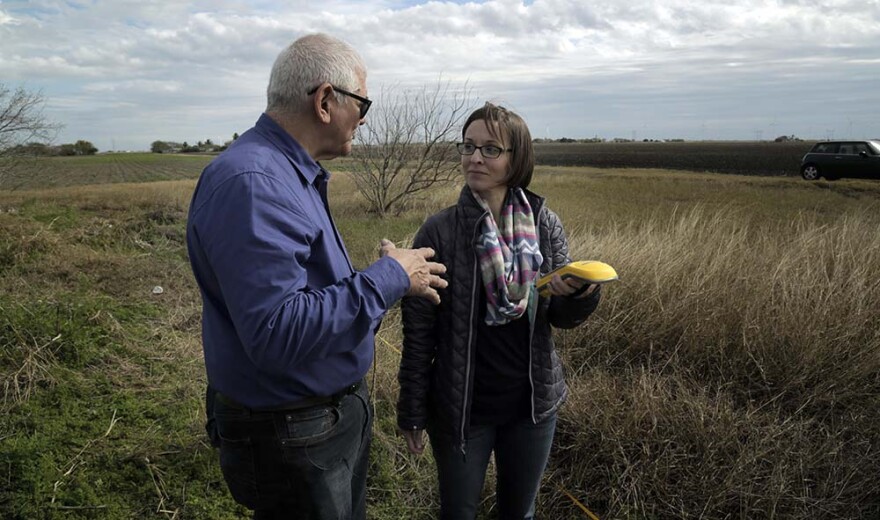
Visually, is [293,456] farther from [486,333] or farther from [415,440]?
[486,333]

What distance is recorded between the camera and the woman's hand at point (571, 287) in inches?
71.9

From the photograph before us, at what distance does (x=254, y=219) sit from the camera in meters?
1.28

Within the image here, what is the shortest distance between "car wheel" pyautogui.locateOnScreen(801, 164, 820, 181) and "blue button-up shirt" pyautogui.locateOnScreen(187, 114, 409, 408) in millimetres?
24688

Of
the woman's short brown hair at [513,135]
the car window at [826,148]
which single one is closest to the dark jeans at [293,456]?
the woman's short brown hair at [513,135]

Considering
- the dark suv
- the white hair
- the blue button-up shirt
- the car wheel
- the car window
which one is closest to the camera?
the blue button-up shirt

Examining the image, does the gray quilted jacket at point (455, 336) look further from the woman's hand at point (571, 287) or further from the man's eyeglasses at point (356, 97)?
the man's eyeglasses at point (356, 97)

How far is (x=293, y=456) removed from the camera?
1523 mm

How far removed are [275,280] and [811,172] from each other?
25449 mm

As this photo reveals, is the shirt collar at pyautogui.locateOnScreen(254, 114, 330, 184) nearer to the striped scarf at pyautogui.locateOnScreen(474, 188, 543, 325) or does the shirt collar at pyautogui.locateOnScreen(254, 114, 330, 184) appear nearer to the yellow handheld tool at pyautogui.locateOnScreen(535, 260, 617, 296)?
the striped scarf at pyautogui.locateOnScreen(474, 188, 543, 325)

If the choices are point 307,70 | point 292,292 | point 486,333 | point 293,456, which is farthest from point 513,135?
point 293,456

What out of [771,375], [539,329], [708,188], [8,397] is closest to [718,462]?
[771,375]

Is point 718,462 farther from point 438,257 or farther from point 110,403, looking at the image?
point 110,403

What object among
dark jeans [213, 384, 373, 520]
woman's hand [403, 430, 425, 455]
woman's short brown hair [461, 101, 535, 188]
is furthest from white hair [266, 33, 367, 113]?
woman's hand [403, 430, 425, 455]

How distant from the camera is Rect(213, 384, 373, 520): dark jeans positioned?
1518 millimetres
